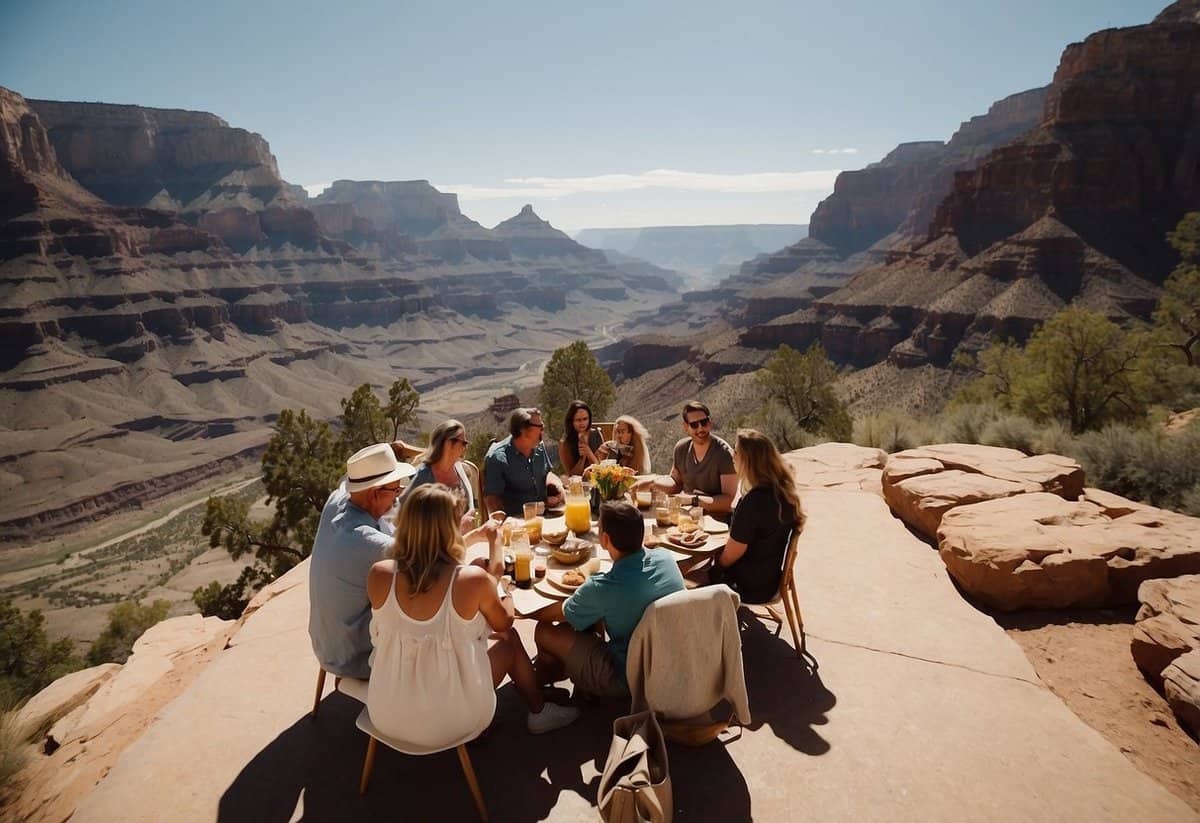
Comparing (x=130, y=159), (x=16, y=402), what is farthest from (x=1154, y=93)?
(x=130, y=159)

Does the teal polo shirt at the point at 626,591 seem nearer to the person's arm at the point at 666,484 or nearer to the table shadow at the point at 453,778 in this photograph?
the table shadow at the point at 453,778

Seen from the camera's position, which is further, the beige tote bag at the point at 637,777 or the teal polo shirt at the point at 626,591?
the teal polo shirt at the point at 626,591

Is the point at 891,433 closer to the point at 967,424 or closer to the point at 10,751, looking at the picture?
the point at 967,424

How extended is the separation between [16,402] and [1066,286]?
110 metres

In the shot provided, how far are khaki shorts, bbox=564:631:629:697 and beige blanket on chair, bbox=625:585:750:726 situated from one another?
38cm

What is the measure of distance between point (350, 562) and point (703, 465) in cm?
393

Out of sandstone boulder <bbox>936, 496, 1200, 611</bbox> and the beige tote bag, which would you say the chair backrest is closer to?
the beige tote bag

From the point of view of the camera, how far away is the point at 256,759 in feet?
14.4

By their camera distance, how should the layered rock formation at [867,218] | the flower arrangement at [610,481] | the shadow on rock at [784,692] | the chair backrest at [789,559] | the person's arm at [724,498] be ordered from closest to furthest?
1. the shadow on rock at [784,692]
2. the chair backrest at [789,559]
3. the flower arrangement at [610,481]
4. the person's arm at [724,498]
5. the layered rock formation at [867,218]

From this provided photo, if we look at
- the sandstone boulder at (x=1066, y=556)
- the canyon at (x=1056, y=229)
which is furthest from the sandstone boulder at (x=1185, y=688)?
the canyon at (x=1056, y=229)

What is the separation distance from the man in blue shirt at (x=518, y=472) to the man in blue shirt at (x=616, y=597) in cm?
278

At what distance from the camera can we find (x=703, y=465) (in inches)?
262

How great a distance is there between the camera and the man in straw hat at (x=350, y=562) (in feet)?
13.3

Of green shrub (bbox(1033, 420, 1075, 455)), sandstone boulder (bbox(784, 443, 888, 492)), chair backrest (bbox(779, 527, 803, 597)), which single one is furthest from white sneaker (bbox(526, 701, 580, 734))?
green shrub (bbox(1033, 420, 1075, 455))
